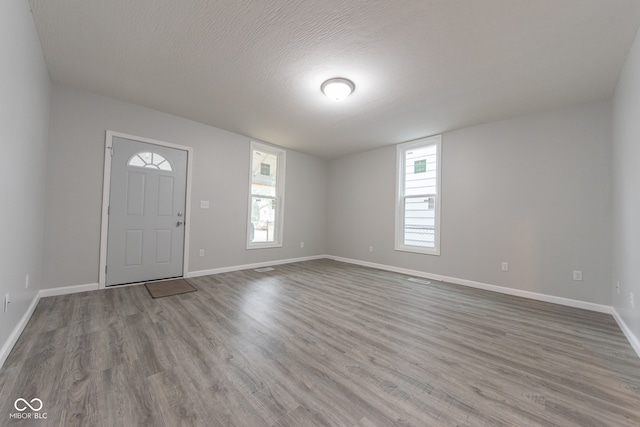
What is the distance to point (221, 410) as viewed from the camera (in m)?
1.26

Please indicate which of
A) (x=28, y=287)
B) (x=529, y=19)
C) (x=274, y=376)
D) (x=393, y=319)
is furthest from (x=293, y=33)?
(x=28, y=287)

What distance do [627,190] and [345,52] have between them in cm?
294

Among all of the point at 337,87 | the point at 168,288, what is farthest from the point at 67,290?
the point at 337,87

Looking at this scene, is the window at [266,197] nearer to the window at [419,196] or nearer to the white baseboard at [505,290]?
the white baseboard at [505,290]

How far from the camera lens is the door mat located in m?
3.10

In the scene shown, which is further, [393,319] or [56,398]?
[393,319]

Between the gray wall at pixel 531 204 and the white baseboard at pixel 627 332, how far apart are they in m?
0.27

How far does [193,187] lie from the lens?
4035mm

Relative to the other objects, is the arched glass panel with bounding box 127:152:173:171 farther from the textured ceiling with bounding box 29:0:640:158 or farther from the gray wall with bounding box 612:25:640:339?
the gray wall with bounding box 612:25:640:339

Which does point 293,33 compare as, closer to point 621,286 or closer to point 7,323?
point 7,323

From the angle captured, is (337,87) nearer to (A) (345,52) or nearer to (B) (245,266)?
(A) (345,52)

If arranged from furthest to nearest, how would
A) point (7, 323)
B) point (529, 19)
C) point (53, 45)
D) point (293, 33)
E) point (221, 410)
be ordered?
point (53, 45) < point (293, 33) < point (529, 19) < point (7, 323) < point (221, 410)

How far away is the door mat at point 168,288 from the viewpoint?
3.10 meters

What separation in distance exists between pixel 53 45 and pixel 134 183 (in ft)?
5.50
